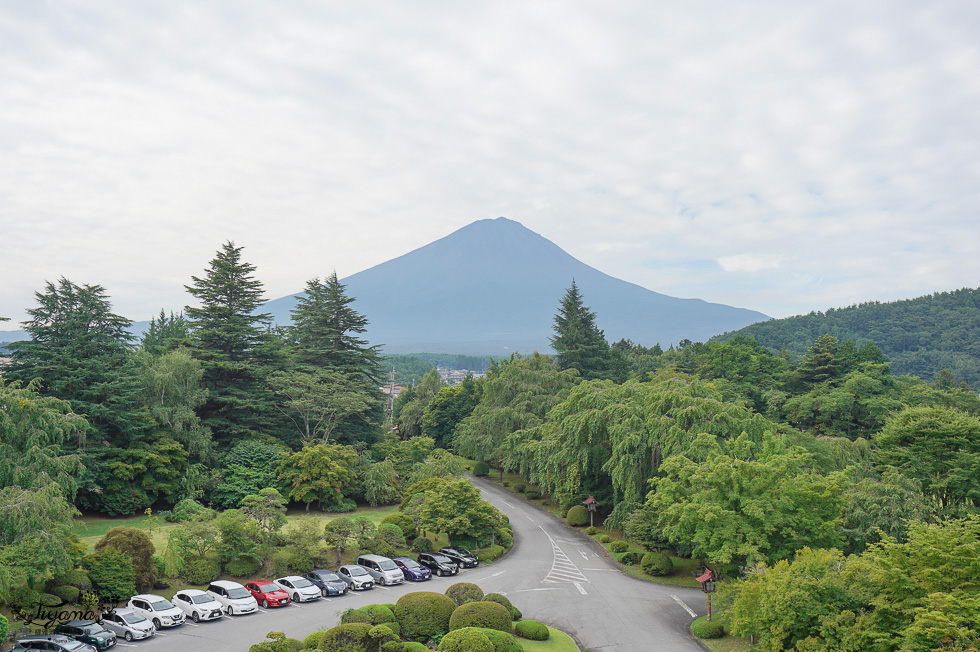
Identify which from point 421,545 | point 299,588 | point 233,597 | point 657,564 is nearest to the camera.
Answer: point 233,597

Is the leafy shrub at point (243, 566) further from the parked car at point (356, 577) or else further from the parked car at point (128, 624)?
the parked car at point (128, 624)

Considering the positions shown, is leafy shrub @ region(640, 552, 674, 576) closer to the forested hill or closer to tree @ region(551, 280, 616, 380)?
tree @ region(551, 280, 616, 380)

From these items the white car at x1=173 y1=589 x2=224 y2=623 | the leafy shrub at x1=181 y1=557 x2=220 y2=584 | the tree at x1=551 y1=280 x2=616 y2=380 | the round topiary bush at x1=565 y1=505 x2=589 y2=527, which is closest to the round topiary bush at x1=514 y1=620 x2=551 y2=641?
the white car at x1=173 y1=589 x2=224 y2=623

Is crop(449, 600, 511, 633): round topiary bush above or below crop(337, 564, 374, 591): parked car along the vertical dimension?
above

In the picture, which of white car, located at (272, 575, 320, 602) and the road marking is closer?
white car, located at (272, 575, 320, 602)

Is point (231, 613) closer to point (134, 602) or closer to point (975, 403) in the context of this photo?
point (134, 602)

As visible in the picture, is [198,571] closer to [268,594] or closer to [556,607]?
[268,594]

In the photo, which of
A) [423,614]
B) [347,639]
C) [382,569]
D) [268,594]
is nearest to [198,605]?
[268,594]

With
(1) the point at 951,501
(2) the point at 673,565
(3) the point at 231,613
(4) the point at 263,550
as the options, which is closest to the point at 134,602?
(3) the point at 231,613
